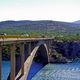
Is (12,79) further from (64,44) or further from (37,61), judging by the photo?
(64,44)

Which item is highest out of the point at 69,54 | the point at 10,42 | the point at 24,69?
the point at 10,42

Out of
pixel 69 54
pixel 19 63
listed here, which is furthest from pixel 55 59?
pixel 19 63

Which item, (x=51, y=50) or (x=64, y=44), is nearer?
(x=51, y=50)

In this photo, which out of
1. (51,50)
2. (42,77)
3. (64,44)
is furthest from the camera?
(64,44)

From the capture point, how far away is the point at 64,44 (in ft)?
359

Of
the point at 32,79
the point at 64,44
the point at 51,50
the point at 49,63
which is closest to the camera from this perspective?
the point at 32,79

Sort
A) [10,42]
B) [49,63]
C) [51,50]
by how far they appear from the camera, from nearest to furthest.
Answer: [10,42] → [49,63] → [51,50]

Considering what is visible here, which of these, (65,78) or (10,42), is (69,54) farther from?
(10,42)

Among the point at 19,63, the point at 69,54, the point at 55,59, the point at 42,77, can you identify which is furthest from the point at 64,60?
the point at 19,63

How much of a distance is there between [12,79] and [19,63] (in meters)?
9.46

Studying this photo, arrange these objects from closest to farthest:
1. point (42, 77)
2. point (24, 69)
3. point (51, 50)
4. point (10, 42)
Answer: point (10, 42) → point (24, 69) → point (42, 77) → point (51, 50)

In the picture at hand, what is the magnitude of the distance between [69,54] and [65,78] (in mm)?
46482

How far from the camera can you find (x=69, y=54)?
107 metres

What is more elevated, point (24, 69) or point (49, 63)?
point (24, 69)
